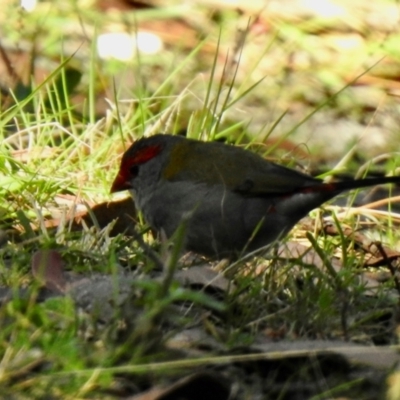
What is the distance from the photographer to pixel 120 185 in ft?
16.1

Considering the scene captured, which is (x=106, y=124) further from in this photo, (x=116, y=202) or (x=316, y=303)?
(x=316, y=303)

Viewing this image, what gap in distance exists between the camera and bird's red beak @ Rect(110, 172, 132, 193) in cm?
491

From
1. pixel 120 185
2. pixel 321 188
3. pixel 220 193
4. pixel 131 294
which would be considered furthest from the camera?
pixel 120 185

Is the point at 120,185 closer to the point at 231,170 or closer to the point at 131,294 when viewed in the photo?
the point at 231,170

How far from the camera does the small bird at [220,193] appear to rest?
4.50 meters

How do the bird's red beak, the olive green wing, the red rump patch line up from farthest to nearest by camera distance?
the bird's red beak
the olive green wing
the red rump patch

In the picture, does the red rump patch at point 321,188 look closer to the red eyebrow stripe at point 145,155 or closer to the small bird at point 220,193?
the small bird at point 220,193

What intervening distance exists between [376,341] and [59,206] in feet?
6.26

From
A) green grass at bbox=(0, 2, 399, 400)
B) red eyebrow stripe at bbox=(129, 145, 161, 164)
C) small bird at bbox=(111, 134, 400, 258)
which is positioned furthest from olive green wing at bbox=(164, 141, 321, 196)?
green grass at bbox=(0, 2, 399, 400)

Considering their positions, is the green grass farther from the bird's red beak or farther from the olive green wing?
the olive green wing

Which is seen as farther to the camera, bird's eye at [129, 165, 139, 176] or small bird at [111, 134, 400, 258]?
bird's eye at [129, 165, 139, 176]

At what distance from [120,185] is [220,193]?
1.69 ft

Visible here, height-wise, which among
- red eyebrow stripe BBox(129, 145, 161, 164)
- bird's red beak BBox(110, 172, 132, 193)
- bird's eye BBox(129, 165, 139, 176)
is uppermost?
red eyebrow stripe BBox(129, 145, 161, 164)

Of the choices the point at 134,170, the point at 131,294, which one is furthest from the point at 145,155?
the point at 131,294
